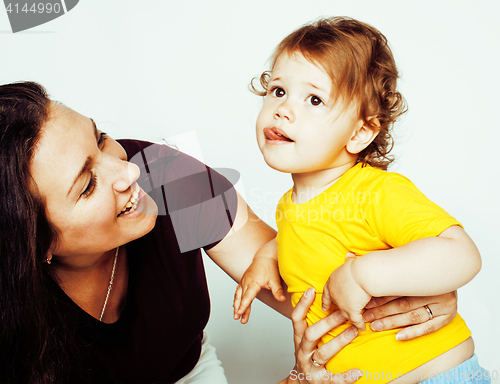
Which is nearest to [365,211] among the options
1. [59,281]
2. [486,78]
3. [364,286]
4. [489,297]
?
[364,286]

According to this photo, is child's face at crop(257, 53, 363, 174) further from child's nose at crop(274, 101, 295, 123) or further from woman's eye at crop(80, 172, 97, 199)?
woman's eye at crop(80, 172, 97, 199)

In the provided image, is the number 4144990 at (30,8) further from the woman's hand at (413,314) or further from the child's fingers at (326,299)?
the woman's hand at (413,314)

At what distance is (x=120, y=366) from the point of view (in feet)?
4.33

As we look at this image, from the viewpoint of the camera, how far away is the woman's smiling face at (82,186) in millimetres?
995

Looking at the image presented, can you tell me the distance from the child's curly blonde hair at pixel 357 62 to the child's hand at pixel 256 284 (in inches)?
16.0

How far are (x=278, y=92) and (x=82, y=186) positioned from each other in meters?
0.53

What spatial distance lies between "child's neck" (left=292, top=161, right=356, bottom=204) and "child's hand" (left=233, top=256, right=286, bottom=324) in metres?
0.24

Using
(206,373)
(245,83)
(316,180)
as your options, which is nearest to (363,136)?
(316,180)

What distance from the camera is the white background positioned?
2.14m

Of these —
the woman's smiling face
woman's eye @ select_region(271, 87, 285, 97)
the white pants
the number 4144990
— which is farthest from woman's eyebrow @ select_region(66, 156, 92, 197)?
the number 4144990

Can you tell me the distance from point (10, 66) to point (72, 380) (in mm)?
1556

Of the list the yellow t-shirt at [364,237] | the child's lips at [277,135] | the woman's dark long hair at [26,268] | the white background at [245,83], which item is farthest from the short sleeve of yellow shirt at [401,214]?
the white background at [245,83]

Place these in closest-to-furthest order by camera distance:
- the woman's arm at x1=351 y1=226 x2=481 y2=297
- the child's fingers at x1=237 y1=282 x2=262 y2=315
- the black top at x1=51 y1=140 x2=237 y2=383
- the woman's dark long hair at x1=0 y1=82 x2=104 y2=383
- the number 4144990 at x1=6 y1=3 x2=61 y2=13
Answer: the woman's arm at x1=351 y1=226 x2=481 y2=297, the woman's dark long hair at x1=0 y1=82 x2=104 y2=383, the child's fingers at x1=237 y1=282 x2=262 y2=315, the black top at x1=51 y1=140 x2=237 y2=383, the number 4144990 at x1=6 y1=3 x2=61 y2=13

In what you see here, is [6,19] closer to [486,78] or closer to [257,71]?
[257,71]
